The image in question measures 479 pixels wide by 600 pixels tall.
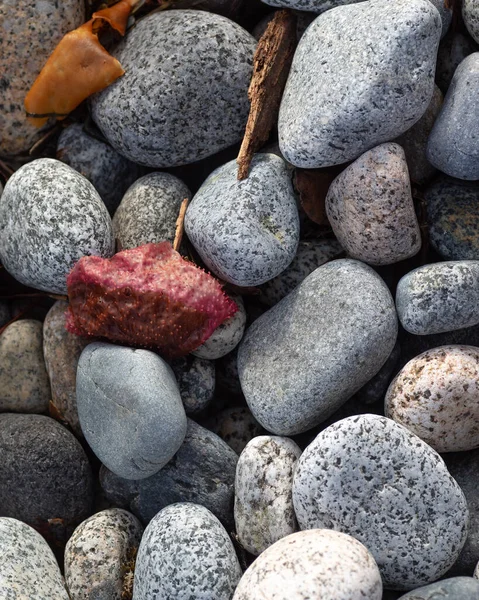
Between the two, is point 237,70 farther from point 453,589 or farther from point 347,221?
point 453,589

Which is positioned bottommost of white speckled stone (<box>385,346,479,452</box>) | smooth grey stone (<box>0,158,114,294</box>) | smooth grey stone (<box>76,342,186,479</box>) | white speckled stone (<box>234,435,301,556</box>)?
white speckled stone (<box>385,346,479,452</box>)

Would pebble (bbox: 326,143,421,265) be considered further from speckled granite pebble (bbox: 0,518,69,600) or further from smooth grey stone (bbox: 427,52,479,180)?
speckled granite pebble (bbox: 0,518,69,600)

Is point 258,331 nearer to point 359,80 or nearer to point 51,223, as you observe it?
point 51,223

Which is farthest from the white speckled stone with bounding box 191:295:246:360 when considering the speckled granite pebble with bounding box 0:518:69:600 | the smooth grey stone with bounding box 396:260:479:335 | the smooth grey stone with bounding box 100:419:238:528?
the speckled granite pebble with bounding box 0:518:69:600

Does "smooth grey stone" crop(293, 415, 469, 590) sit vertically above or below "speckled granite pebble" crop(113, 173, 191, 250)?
below

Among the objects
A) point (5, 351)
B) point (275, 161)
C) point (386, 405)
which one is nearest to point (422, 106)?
point (275, 161)

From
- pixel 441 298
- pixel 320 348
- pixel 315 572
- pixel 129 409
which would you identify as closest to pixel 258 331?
pixel 320 348

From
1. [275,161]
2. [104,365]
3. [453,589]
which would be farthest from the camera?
[275,161]
